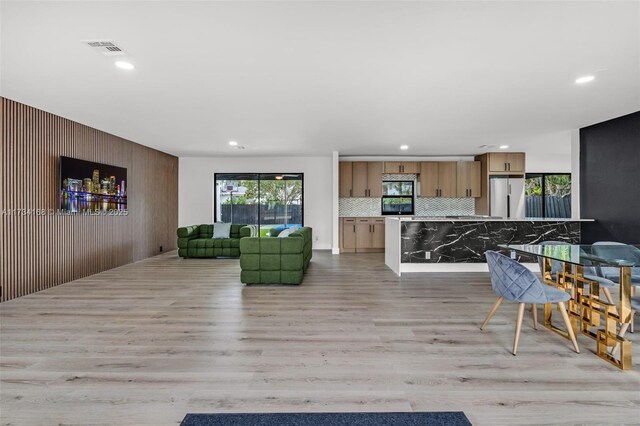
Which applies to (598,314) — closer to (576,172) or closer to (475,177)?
(576,172)

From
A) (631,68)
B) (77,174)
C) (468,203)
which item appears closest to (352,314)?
(631,68)

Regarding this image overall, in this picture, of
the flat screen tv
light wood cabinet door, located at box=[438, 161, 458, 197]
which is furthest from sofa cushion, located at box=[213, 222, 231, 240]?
light wood cabinet door, located at box=[438, 161, 458, 197]

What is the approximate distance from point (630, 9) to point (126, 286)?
20.5ft

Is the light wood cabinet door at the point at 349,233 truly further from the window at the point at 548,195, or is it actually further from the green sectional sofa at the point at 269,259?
the window at the point at 548,195

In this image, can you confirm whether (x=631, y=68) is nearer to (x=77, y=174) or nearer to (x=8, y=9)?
(x=8, y=9)

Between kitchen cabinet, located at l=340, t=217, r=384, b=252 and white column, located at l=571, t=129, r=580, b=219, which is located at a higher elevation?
white column, located at l=571, t=129, r=580, b=219

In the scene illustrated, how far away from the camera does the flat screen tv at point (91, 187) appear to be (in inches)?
194

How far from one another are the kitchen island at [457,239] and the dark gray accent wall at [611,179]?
0.56 m

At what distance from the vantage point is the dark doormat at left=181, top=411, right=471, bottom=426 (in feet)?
5.90

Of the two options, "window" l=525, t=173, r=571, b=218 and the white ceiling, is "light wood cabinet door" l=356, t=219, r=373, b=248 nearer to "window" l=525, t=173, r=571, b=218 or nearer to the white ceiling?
the white ceiling

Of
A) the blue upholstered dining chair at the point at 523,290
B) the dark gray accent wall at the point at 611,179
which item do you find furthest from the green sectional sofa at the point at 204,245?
the dark gray accent wall at the point at 611,179

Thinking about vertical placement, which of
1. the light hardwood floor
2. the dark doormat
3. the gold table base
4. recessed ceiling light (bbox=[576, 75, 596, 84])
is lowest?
the dark doormat

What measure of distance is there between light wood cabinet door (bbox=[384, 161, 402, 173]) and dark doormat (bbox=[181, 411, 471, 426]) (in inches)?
279

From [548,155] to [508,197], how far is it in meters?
2.02
